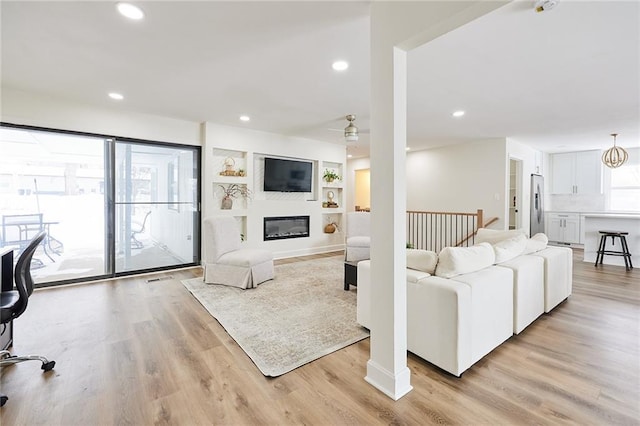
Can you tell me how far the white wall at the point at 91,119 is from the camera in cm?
361

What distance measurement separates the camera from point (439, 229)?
6613mm

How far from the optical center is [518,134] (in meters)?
5.62

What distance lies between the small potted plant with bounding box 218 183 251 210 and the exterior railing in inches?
140

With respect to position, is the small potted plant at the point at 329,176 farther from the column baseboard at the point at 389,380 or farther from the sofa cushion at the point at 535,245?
the column baseboard at the point at 389,380

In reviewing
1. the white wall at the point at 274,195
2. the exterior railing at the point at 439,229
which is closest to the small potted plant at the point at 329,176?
the white wall at the point at 274,195

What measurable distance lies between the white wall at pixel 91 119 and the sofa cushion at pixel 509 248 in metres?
4.73

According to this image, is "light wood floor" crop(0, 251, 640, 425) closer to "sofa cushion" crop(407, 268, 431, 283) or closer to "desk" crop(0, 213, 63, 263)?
"sofa cushion" crop(407, 268, 431, 283)

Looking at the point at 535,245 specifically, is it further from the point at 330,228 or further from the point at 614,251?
the point at 330,228

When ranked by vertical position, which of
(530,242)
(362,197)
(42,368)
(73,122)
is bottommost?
(42,368)

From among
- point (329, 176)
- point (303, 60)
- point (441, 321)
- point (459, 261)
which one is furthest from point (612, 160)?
point (303, 60)

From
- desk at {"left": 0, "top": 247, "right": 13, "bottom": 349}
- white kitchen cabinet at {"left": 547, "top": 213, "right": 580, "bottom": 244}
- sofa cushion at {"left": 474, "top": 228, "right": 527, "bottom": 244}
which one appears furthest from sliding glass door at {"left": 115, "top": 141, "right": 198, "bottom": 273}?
white kitchen cabinet at {"left": 547, "top": 213, "right": 580, "bottom": 244}

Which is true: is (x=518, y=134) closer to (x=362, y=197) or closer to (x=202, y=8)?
(x=362, y=197)

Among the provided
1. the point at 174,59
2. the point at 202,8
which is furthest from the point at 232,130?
the point at 202,8

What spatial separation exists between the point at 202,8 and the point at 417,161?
21.0 ft
